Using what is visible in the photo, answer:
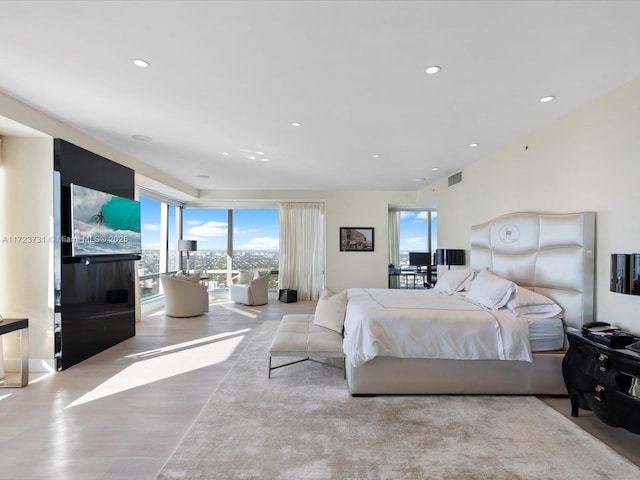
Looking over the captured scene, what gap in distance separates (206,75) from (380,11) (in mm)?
1405

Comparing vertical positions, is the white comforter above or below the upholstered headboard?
below

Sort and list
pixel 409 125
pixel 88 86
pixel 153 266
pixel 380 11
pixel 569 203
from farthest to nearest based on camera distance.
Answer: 1. pixel 153 266
2. pixel 409 125
3. pixel 569 203
4. pixel 88 86
5. pixel 380 11

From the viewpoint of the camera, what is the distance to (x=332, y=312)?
356 centimetres

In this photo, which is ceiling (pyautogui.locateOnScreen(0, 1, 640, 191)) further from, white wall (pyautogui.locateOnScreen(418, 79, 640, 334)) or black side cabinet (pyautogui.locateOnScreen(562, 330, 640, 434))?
black side cabinet (pyautogui.locateOnScreen(562, 330, 640, 434))

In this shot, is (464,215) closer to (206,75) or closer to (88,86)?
(206,75)

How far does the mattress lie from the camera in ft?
9.49

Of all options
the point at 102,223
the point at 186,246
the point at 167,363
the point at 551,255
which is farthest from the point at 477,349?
the point at 186,246

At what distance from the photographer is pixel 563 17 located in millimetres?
1791

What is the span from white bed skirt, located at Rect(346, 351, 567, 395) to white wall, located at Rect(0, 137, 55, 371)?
10.8 ft

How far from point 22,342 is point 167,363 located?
133cm

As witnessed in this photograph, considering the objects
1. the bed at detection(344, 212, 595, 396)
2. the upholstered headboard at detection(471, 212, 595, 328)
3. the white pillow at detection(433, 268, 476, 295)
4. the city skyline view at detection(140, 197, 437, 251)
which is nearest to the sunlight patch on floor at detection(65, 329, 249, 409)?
the bed at detection(344, 212, 595, 396)

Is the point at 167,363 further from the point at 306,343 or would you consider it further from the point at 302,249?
the point at 302,249

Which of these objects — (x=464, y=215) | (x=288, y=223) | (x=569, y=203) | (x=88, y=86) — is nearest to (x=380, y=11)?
(x=88, y=86)

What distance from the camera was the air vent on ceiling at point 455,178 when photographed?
5.42 m
